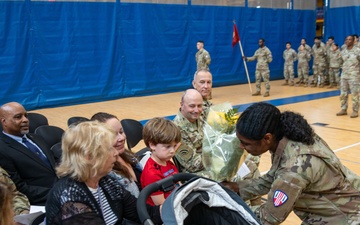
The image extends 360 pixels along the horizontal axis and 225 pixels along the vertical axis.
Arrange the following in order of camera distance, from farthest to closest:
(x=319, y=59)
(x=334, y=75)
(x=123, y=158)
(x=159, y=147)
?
(x=319, y=59), (x=334, y=75), (x=123, y=158), (x=159, y=147)

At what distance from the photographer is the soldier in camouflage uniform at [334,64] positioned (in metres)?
12.9

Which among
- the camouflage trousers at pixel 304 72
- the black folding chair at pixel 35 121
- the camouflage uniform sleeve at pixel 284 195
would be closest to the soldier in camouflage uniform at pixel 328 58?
the camouflage trousers at pixel 304 72

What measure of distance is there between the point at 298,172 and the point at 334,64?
12602mm

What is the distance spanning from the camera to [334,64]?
1320 cm

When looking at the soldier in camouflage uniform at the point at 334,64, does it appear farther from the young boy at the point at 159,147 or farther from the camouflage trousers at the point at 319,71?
the young boy at the point at 159,147

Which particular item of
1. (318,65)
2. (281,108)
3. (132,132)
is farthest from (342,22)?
(132,132)

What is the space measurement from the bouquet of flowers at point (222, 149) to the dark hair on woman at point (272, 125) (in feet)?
1.29

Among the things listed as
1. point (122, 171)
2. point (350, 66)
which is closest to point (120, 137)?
point (122, 171)

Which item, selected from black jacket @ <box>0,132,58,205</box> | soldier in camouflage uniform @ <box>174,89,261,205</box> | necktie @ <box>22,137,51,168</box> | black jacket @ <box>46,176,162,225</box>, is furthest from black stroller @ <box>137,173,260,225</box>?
necktie @ <box>22,137,51,168</box>

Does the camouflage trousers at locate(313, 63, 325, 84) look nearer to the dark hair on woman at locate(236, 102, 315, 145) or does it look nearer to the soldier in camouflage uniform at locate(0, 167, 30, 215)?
the dark hair on woman at locate(236, 102, 315, 145)

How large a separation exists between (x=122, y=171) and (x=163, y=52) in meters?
10.8

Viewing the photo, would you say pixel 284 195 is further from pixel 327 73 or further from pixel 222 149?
pixel 327 73

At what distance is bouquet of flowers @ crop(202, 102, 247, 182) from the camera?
2.27 m

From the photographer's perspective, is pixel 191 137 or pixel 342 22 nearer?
pixel 191 137
